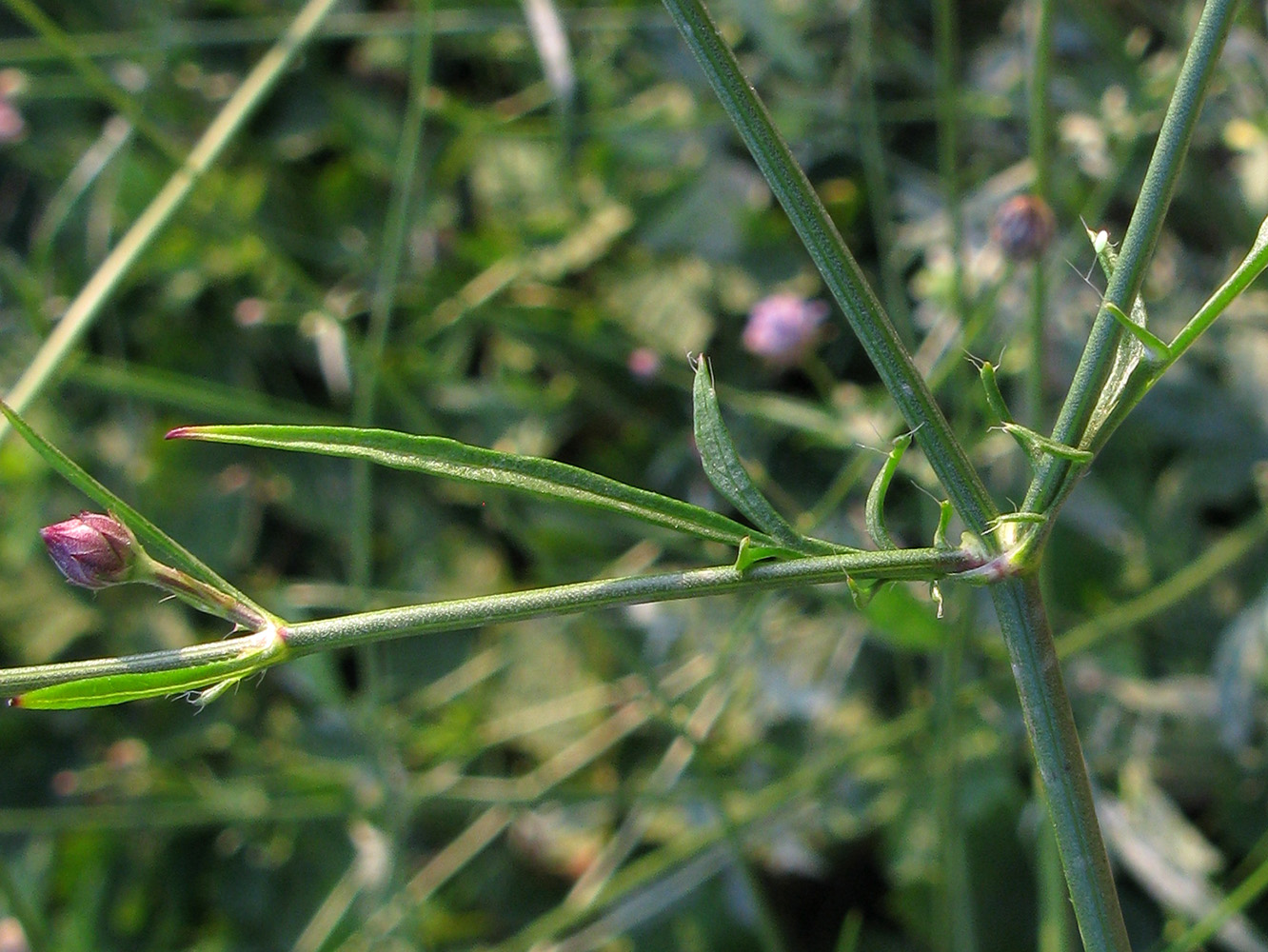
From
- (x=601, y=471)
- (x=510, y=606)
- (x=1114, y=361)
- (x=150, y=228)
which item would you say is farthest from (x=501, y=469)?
(x=601, y=471)

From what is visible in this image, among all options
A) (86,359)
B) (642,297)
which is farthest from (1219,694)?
(86,359)

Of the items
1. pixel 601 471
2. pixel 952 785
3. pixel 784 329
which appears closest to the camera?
pixel 952 785

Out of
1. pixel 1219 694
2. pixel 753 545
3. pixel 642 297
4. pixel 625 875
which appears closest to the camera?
pixel 753 545

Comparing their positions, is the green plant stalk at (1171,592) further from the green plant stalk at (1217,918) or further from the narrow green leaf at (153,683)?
the narrow green leaf at (153,683)

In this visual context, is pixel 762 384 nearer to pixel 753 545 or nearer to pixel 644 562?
pixel 644 562

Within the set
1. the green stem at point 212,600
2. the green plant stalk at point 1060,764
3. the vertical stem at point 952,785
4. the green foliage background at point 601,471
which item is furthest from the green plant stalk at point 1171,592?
the green stem at point 212,600

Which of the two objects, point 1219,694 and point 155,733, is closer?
point 1219,694

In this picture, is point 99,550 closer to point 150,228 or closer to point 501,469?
point 501,469

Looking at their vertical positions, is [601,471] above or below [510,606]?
above
